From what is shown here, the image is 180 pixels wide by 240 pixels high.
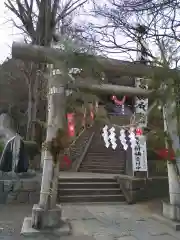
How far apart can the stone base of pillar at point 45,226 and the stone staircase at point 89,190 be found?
3181 mm

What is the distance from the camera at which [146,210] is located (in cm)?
762

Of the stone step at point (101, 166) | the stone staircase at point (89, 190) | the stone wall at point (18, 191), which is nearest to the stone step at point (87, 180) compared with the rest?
the stone staircase at point (89, 190)

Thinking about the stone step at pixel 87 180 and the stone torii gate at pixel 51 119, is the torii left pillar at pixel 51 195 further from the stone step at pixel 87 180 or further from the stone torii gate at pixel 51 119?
the stone step at pixel 87 180

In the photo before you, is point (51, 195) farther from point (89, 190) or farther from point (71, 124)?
point (89, 190)

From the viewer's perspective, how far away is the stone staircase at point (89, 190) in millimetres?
8609

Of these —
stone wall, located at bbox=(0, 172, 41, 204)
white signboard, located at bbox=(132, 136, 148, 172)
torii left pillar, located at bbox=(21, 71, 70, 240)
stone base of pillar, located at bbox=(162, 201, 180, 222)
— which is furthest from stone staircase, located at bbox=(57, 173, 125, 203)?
torii left pillar, located at bbox=(21, 71, 70, 240)

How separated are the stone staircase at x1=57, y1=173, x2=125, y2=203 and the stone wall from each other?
0.86 m

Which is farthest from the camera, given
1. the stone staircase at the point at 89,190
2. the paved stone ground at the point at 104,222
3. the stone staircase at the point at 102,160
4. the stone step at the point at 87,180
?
the stone staircase at the point at 102,160

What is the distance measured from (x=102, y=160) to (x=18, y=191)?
6589mm

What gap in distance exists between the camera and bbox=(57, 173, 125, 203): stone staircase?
8.61 meters

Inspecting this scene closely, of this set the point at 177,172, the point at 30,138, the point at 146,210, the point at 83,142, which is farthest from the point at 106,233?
the point at 83,142

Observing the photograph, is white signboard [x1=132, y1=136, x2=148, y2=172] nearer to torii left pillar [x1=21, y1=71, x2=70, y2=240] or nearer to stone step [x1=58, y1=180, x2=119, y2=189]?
stone step [x1=58, y1=180, x2=119, y2=189]

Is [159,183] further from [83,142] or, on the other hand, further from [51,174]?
[83,142]

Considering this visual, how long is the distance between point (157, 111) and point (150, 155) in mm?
6369
